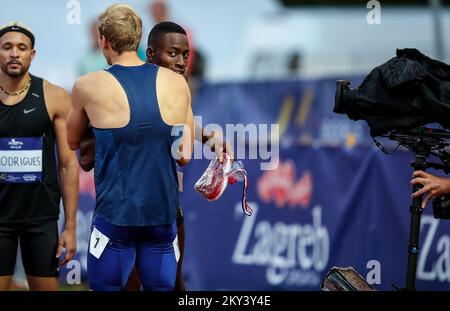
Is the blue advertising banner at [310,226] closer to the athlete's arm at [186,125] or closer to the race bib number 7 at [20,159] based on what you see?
the athlete's arm at [186,125]

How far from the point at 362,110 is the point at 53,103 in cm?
222

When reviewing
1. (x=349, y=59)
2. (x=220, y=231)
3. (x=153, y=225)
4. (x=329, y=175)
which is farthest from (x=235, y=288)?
(x=349, y=59)

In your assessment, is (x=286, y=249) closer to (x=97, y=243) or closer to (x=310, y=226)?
(x=310, y=226)

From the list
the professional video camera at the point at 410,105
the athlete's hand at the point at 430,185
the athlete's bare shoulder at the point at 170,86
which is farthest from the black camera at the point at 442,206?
the athlete's bare shoulder at the point at 170,86

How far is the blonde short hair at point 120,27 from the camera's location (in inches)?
234

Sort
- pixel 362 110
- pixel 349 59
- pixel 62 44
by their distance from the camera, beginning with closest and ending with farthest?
pixel 362 110
pixel 62 44
pixel 349 59

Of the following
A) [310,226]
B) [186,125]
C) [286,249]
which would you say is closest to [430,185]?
[186,125]

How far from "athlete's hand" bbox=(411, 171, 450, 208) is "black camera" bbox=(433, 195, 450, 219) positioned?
0.39 ft

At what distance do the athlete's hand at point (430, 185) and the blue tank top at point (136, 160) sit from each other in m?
1.65

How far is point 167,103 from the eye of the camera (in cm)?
594

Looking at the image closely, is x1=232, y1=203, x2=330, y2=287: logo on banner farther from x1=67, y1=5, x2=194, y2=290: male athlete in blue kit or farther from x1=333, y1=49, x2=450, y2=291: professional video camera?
x1=67, y1=5, x2=194, y2=290: male athlete in blue kit

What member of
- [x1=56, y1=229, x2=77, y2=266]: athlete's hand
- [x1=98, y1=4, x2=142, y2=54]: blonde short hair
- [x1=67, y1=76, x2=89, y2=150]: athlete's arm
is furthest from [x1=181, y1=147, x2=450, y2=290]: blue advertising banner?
[x1=98, y1=4, x2=142, y2=54]: blonde short hair

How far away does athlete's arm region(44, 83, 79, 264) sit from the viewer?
7070mm

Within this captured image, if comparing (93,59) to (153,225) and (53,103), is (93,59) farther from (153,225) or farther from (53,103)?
(153,225)
